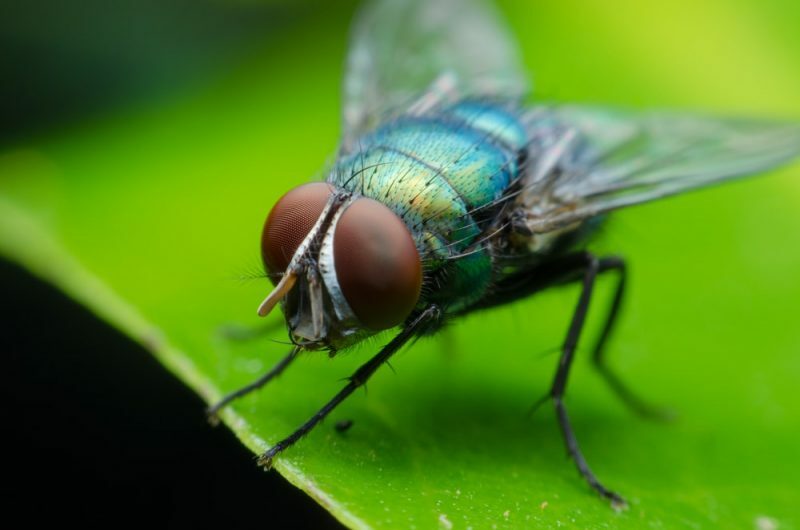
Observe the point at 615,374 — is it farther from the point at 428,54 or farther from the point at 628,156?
the point at 428,54

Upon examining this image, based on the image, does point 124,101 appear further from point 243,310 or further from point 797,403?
point 797,403

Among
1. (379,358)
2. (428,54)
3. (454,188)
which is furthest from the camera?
(428,54)

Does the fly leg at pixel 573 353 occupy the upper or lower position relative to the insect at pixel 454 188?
lower

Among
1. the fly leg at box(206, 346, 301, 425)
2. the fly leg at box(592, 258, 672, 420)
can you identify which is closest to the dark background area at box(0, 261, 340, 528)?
the fly leg at box(206, 346, 301, 425)

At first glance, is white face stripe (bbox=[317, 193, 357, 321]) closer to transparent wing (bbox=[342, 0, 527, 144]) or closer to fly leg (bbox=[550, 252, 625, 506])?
fly leg (bbox=[550, 252, 625, 506])

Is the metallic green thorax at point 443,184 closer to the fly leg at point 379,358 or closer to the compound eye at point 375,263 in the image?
the fly leg at point 379,358

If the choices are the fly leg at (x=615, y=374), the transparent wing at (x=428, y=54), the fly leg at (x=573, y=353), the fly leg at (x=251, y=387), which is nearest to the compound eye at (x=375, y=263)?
the fly leg at (x=251, y=387)

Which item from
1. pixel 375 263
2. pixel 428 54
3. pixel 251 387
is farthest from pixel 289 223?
pixel 428 54
